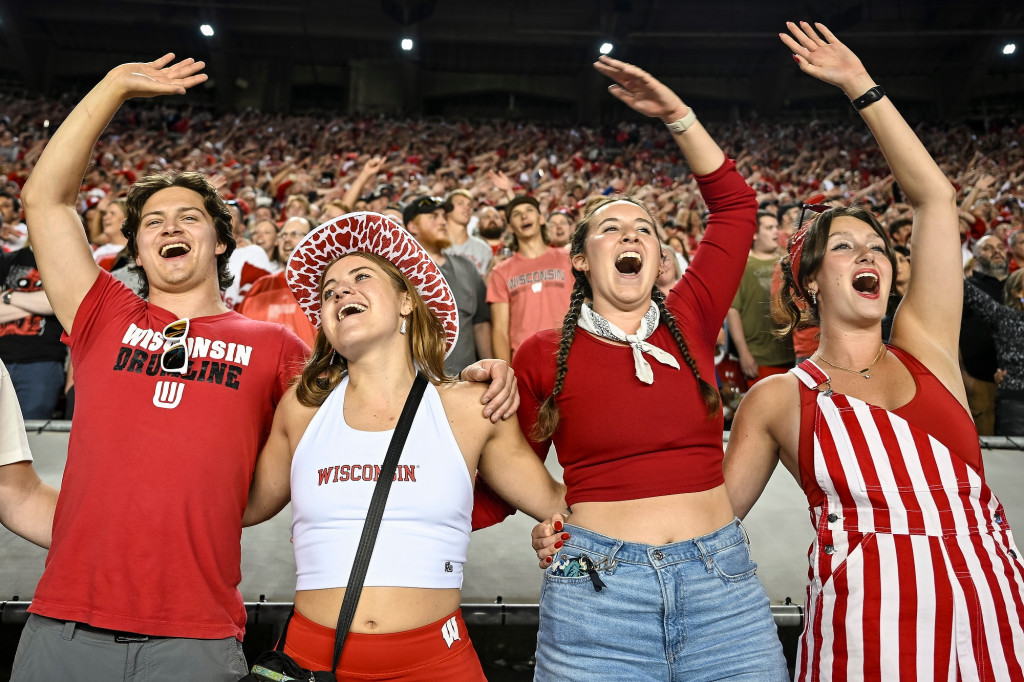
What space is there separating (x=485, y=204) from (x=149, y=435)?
628 centimetres

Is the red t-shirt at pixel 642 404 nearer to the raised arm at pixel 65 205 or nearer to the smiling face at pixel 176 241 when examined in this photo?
the smiling face at pixel 176 241

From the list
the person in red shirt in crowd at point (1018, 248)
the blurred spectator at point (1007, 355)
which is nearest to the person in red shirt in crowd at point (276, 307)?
the blurred spectator at point (1007, 355)

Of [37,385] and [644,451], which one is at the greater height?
[37,385]

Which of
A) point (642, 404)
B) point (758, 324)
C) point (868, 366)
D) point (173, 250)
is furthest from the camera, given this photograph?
point (758, 324)

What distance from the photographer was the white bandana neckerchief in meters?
1.97

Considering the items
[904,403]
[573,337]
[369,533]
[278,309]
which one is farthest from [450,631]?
[278,309]

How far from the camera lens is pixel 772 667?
5.65 feet

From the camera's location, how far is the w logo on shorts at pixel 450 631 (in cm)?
177

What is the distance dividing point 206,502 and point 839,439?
1686mm

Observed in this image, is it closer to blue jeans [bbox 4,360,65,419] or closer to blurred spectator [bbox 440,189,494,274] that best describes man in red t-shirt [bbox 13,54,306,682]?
blue jeans [bbox 4,360,65,419]

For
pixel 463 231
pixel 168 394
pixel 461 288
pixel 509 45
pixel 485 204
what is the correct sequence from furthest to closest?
1. pixel 509 45
2. pixel 485 204
3. pixel 463 231
4. pixel 461 288
5. pixel 168 394

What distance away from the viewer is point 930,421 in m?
1.96

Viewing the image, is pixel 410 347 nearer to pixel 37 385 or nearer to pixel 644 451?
pixel 644 451

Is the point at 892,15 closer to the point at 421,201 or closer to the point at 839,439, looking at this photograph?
the point at 421,201
